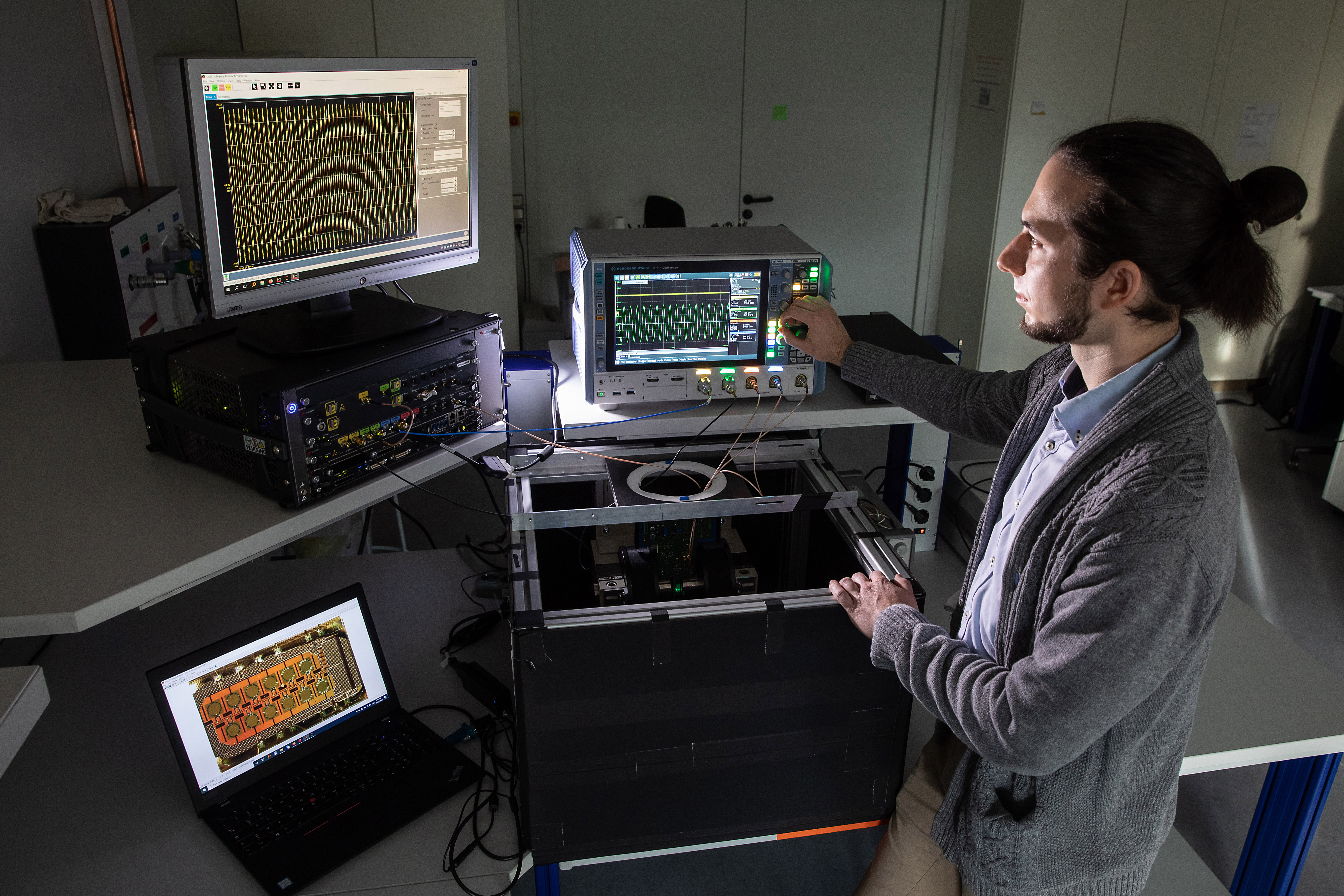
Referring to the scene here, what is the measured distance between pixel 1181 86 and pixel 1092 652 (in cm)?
413

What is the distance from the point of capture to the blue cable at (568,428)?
1418 millimetres

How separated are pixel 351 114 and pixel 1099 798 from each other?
135 cm

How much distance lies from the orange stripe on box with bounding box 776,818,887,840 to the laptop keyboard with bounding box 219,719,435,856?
0.58 metres

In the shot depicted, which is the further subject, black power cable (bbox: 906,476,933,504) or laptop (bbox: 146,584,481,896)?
black power cable (bbox: 906,476,933,504)

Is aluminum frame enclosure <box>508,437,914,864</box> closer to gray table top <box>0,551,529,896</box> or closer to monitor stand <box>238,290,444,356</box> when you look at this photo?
gray table top <box>0,551,529,896</box>

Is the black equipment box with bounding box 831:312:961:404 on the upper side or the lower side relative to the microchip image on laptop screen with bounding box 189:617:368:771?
upper

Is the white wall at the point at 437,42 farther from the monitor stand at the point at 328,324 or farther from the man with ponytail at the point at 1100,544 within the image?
the man with ponytail at the point at 1100,544

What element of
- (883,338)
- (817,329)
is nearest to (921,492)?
(883,338)

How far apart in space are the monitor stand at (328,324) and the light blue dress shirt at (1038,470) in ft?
2.94

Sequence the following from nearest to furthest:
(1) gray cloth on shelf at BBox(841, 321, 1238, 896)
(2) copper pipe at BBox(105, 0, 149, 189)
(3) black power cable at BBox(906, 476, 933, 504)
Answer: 1. (1) gray cloth on shelf at BBox(841, 321, 1238, 896)
2. (2) copper pipe at BBox(105, 0, 149, 189)
3. (3) black power cable at BBox(906, 476, 933, 504)

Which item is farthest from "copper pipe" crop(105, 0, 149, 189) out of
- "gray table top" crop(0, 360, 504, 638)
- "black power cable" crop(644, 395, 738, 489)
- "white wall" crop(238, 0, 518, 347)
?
"black power cable" crop(644, 395, 738, 489)

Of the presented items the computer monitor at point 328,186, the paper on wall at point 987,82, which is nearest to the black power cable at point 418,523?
the computer monitor at point 328,186

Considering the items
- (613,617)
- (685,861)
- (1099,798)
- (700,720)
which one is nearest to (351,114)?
(613,617)

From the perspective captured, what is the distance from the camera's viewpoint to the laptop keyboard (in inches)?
50.7
